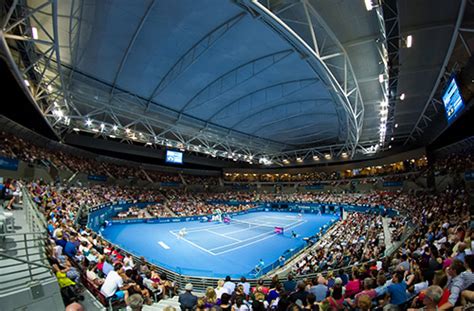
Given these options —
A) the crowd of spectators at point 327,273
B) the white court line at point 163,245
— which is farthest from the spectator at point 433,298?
the white court line at point 163,245

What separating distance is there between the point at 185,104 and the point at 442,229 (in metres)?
19.9

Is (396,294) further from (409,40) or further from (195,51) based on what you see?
(195,51)

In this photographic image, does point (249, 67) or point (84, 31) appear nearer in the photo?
point (84, 31)

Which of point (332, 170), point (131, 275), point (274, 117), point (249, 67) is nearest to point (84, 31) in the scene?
point (249, 67)

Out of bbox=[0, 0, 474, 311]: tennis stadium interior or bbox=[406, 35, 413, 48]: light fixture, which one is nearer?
bbox=[0, 0, 474, 311]: tennis stadium interior

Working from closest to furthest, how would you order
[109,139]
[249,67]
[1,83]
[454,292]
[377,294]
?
1. [454,292]
2. [377,294]
3. [1,83]
4. [249,67]
5. [109,139]

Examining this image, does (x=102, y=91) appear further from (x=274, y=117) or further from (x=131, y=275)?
(x=274, y=117)

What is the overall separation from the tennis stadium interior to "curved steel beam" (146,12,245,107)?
10 cm

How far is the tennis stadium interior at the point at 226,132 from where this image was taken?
5.64 meters

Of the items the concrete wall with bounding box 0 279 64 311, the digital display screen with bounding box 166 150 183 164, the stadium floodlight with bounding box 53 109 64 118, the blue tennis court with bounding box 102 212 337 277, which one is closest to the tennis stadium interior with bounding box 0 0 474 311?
the concrete wall with bounding box 0 279 64 311

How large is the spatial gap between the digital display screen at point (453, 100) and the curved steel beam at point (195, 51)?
10.5 m

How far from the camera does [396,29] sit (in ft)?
28.8

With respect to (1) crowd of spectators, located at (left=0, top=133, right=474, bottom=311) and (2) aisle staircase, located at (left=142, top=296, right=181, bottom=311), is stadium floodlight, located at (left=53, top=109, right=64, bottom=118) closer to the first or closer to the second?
(1) crowd of spectators, located at (left=0, top=133, right=474, bottom=311)

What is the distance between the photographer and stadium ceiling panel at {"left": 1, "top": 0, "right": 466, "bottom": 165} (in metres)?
9.39
